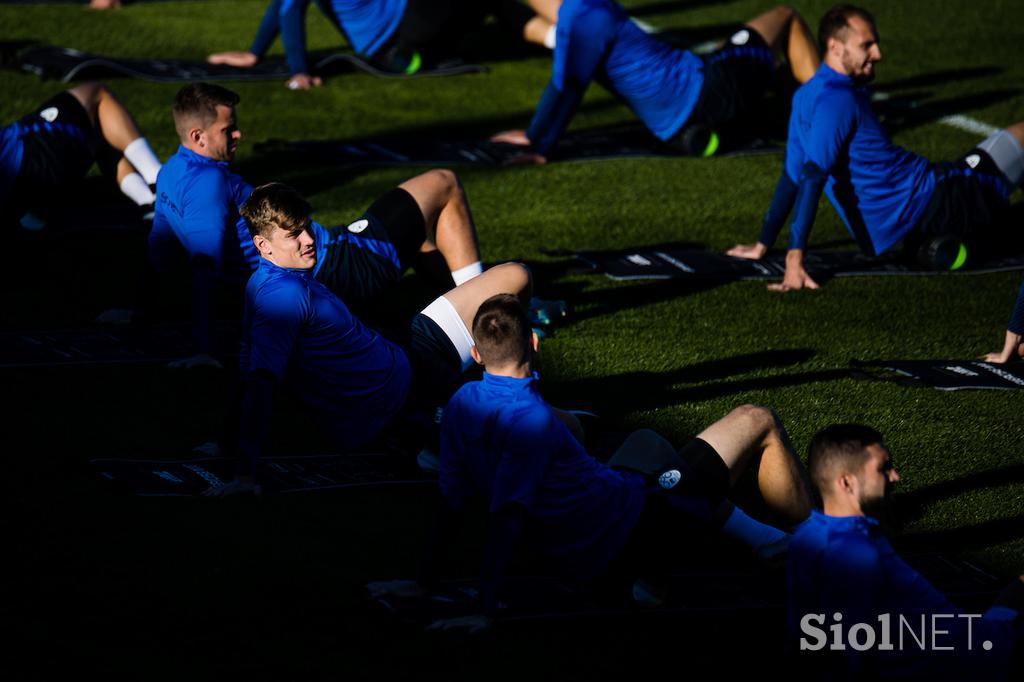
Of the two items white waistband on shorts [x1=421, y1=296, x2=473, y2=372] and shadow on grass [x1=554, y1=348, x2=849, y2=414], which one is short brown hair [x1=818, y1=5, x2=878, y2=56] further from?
white waistband on shorts [x1=421, y1=296, x2=473, y2=372]

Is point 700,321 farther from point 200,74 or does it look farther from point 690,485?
point 200,74

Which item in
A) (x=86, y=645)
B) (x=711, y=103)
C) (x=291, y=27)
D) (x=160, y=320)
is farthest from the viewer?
(x=291, y=27)

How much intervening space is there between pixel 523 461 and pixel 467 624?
1.94 ft

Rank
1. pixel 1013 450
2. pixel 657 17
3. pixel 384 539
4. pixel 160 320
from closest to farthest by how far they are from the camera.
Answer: pixel 384 539 → pixel 1013 450 → pixel 160 320 → pixel 657 17

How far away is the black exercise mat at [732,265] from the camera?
8.50 m

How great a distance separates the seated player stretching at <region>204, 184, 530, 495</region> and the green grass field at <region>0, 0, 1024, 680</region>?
367mm

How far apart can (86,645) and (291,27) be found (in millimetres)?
8193

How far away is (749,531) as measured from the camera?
5.20 metres

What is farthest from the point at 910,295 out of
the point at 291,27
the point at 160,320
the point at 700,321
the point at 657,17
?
the point at 657,17

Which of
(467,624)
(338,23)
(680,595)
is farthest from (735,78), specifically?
(467,624)

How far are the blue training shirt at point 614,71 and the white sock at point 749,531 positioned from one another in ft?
18.8

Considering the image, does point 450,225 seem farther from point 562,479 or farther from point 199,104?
point 562,479

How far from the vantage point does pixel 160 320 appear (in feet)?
25.8

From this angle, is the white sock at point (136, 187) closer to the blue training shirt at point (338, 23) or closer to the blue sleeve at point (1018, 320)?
the blue training shirt at point (338, 23)
